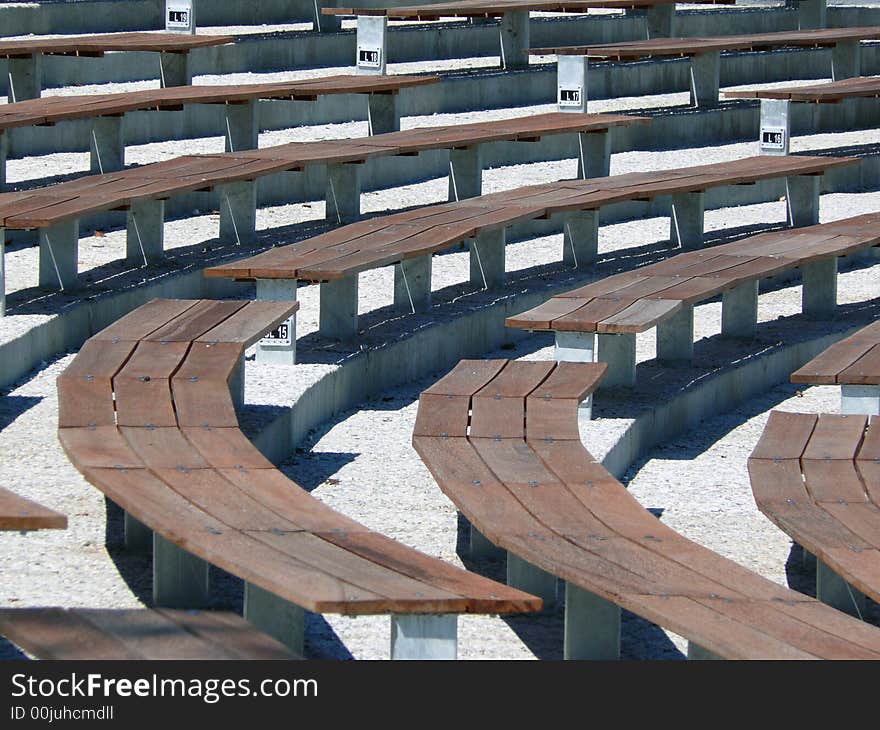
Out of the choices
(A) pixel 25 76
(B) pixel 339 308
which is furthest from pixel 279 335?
(A) pixel 25 76

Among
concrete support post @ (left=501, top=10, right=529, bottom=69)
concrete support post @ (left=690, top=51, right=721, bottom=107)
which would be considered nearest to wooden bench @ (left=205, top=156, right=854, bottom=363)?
concrete support post @ (left=690, top=51, right=721, bottom=107)

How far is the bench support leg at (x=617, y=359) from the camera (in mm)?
7250

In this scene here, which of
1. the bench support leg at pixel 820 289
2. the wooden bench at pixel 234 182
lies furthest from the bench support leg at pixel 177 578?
the bench support leg at pixel 820 289

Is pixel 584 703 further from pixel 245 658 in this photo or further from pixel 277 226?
pixel 277 226

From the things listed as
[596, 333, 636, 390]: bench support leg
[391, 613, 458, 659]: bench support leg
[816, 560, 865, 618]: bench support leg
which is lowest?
[816, 560, 865, 618]: bench support leg

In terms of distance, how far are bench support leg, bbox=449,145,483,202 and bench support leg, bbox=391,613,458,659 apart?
6582 millimetres

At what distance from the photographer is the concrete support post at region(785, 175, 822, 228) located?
10.5 m

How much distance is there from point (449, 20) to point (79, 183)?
7.79 metres

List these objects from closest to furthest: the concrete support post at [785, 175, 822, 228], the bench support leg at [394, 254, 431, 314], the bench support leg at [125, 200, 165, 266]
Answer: the bench support leg at [394, 254, 431, 314] < the bench support leg at [125, 200, 165, 266] < the concrete support post at [785, 175, 822, 228]

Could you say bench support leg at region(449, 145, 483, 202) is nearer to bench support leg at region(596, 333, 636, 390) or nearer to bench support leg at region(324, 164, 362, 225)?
bench support leg at region(324, 164, 362, 225)

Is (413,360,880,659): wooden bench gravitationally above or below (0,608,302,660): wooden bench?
below

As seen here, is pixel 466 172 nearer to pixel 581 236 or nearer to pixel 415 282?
pixel 581 236

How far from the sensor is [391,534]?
5711 mm

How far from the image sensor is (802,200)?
10578 mm
